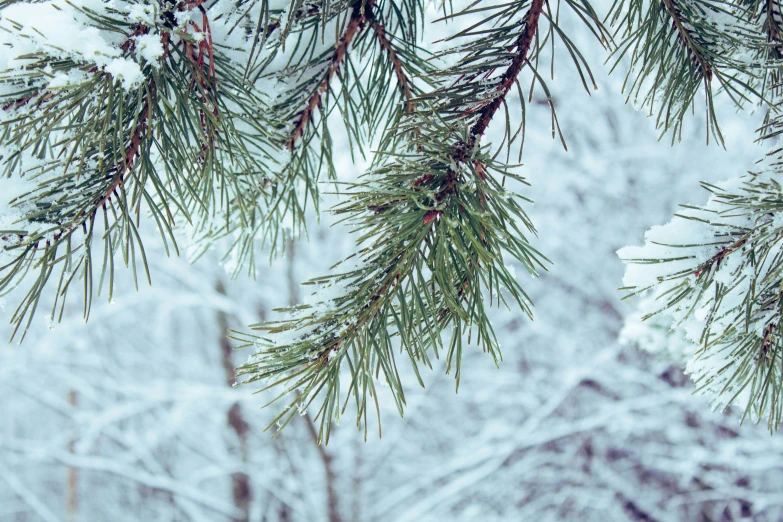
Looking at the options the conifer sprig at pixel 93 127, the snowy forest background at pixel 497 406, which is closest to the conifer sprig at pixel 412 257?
the conifer sprig at pixel 93 127

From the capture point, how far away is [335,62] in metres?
0.46

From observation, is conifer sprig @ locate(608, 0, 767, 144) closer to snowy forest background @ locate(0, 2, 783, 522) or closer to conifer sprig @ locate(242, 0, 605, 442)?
conifer sprig @ locate(242, 0, 605, 442)

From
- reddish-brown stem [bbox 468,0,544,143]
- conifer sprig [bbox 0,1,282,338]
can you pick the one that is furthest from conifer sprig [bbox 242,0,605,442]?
conifer sprig [bbox 0,1,282,338]

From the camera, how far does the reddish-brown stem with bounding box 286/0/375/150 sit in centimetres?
45

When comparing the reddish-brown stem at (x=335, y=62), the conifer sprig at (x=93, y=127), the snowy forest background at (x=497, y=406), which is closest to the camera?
the conifer sprig at (x=93, y=127)

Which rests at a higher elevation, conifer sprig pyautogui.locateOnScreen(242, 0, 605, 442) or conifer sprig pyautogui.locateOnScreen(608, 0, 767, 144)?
conifer sprig pyautogui.locateOnScreen(608, 0, 767, 144)

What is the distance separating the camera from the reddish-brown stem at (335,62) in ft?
1.46

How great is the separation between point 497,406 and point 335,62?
Result: 95.8 inches

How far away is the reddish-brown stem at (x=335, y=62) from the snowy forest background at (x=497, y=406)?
5.39 feet

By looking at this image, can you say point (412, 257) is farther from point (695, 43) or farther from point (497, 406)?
point (497, 406)

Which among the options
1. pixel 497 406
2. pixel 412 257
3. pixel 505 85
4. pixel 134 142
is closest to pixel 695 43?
pixel 505 85

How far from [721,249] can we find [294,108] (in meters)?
0.35

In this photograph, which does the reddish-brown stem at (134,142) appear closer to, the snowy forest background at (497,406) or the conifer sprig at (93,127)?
the conifer sprig at (93,127)

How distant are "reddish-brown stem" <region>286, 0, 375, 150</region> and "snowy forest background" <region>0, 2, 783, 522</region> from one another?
164 cm
